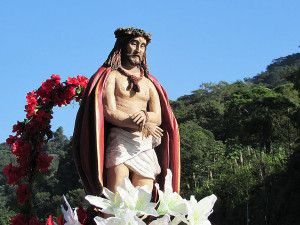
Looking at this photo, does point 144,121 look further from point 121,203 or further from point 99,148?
point 121,203

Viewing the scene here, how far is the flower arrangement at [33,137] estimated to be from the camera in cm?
561

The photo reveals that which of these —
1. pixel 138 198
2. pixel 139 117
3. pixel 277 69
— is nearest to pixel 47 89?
pixel 139 117

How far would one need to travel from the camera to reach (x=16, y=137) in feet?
19.7

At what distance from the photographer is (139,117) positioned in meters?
4.80

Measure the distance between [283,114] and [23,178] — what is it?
19.6 m

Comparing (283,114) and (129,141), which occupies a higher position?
(283,114)

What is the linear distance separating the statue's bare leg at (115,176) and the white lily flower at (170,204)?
200 cm

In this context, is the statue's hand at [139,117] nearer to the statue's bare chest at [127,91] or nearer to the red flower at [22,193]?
the statue's bare chest at [127,91]

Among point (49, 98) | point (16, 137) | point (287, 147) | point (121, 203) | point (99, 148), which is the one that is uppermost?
point (287, 147)

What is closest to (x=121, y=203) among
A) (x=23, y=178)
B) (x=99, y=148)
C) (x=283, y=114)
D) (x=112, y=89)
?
(x=99, y=148)

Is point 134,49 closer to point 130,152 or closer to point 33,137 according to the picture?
point 130,152

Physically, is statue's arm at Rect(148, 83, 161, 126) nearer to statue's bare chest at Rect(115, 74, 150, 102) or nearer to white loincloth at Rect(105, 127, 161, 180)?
statue's bare chest at Rect(115, 74, 150, 102)

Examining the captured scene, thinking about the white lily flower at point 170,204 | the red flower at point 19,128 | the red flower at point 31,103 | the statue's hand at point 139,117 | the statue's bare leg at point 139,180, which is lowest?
the white lily flower at point 170,204

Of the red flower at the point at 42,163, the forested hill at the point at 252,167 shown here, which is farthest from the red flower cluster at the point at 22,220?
the forested hill at the point at 252,167
